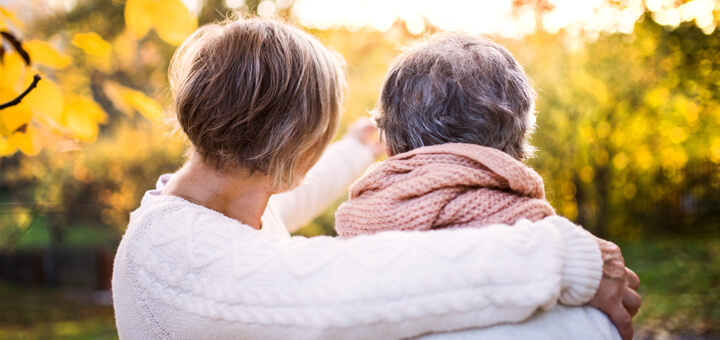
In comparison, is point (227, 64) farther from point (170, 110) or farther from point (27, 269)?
point (27, 269)

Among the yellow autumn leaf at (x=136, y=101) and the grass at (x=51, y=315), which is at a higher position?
the yellow autumn leaf at (x=136, y=101)

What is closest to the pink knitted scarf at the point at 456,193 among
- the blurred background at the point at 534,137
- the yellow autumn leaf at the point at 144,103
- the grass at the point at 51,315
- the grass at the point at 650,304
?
the yellow autumn leaf at the point at 144,103

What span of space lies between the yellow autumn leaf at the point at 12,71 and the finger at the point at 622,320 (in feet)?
5.16

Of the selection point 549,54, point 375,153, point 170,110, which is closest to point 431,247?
point 170,110

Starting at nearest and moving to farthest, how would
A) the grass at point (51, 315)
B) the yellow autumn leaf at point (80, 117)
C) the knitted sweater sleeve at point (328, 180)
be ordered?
the yellow autumn leaf at point (80, 117)
the knitted sweater sleeve at point (328, 180)
the grass at point (51, 315)

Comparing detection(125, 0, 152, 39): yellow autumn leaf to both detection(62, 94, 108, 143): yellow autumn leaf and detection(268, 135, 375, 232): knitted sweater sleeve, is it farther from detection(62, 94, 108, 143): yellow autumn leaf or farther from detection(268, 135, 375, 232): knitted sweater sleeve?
detection(268, 135, 375, 232): knitted sweater sleeve

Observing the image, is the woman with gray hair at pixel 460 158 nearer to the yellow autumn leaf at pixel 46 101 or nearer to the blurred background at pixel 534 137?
the yellow autumn leaf at pixel 46 101

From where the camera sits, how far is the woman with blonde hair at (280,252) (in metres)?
1.11

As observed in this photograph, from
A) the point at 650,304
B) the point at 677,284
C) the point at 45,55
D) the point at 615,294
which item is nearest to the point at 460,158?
the point at 615,294

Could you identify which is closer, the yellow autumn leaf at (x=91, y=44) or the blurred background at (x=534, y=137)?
the yellow autumn leaf at (x=91, y=44)

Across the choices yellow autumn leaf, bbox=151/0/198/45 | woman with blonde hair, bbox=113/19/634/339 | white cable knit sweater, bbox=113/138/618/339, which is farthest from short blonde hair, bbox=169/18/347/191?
white cable knit sweater, bbox=113/138/618/339

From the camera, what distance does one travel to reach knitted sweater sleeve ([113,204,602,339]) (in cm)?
111

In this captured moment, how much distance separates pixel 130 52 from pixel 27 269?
4200 mm

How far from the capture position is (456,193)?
1.29m
